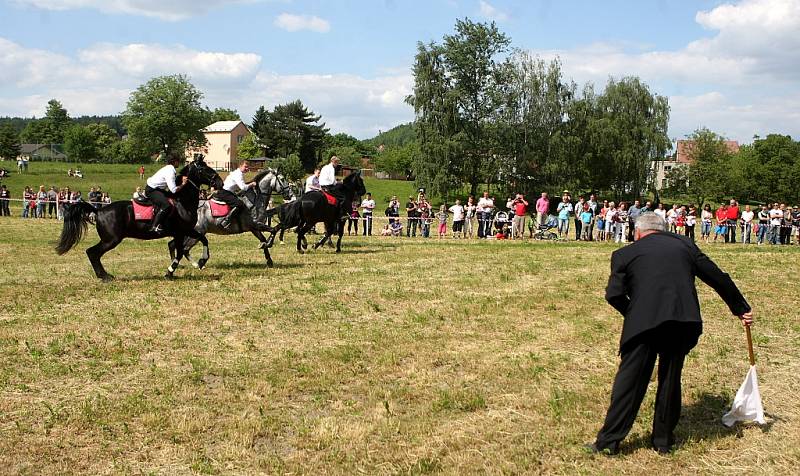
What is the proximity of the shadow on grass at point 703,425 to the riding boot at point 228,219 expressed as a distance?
11.8 meters

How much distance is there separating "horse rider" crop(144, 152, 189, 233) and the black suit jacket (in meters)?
10.6

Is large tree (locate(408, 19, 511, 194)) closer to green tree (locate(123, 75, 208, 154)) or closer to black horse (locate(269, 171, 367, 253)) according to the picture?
black horse (locate(269, 171, 367, 253))

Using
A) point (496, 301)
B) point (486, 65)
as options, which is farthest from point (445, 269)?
point (486, 65)

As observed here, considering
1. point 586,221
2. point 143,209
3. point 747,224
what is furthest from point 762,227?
point 143,209

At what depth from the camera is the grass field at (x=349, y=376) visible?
20.2 feet

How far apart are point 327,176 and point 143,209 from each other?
652 centimetres

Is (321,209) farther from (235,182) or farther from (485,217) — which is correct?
(485,217)

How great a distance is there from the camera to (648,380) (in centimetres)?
606

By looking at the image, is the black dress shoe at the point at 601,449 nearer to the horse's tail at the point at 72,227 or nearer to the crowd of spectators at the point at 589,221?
the horse's tail at the point at 72,227

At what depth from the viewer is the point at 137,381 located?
8.12m

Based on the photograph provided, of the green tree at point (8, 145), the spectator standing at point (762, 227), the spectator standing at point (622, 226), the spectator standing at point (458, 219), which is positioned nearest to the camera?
the spectator standing at point (622, 226)

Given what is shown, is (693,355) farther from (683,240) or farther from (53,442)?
(53,442)

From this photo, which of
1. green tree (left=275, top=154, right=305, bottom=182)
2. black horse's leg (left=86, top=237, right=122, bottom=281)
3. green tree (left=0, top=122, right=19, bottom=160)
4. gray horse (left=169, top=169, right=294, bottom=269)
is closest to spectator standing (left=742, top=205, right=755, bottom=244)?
gray horse (left=169, top=169, right=294, bottom=269)

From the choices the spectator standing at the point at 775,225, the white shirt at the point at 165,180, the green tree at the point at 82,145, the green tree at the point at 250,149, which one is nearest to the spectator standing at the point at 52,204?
the white shirt at the point at 165,180
